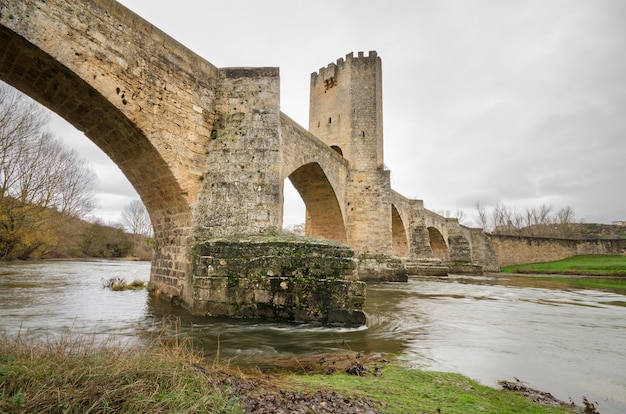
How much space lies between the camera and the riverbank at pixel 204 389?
1585 millimetres

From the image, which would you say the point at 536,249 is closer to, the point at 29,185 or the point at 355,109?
the point at 355,109

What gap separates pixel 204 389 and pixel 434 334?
379 centimetres

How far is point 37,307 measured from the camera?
5.95 m

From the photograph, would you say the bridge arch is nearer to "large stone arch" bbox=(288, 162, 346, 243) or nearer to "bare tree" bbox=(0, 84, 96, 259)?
"large stone arch" bbox=(288, 162, 346, 243)

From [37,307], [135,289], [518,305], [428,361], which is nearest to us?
[428,361]

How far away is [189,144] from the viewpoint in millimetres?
6496

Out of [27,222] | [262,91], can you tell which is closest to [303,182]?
[262,91]

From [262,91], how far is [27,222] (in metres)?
19.8

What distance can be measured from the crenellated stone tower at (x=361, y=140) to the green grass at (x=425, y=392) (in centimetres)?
1225

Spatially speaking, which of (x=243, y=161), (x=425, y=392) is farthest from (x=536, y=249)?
(x=425, y=392)

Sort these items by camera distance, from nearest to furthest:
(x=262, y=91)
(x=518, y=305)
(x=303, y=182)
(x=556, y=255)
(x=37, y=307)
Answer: (x=37, y=307) < (x=262, y=91) < (x=518, y=305) < (x=303, y=182) < (x=556, y=255)

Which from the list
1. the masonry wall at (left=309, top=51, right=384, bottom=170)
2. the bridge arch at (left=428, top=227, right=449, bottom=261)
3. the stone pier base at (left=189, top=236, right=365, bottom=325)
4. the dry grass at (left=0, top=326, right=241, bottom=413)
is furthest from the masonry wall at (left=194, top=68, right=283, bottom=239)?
the bridge arch at (left=428, top=227, right=449, bottom=261)

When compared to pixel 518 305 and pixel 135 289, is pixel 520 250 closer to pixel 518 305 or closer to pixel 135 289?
pixel 518 305

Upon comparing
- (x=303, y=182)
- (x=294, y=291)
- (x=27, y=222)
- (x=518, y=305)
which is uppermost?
(x=303, y=182)
